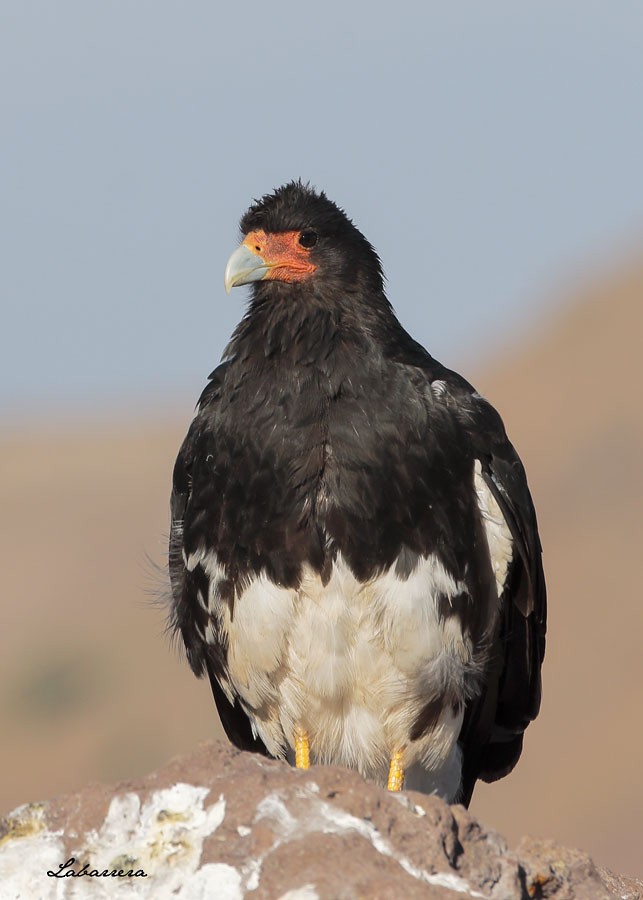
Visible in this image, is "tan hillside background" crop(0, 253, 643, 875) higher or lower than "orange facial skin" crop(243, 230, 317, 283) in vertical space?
lower

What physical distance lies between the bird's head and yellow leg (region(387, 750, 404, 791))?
2.26 m

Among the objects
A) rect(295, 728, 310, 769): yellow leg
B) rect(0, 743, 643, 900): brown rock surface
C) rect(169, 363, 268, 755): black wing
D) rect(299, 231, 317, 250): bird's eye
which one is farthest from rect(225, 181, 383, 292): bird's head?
→ rect(0, 743, 643, 900): brown rock surface

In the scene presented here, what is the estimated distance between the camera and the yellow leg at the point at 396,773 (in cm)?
725

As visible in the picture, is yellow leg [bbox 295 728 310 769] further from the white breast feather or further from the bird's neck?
the bird's neck

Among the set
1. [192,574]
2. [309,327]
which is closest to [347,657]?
[192,574]

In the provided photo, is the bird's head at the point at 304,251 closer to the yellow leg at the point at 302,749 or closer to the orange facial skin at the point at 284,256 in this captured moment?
the orange facial skin at the point at 284,256

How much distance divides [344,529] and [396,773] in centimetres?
133

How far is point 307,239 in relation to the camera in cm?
745

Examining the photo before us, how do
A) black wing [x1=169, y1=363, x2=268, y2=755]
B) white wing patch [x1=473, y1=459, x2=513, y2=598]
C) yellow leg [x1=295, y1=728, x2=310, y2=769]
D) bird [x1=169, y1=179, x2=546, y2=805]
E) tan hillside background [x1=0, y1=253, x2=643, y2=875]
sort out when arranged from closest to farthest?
bird [x1=169, y1=179, x2=546, y2=805] → white wing patch [x1=473, y1=459, x2=513, y2=598] → black wing [x1=169, y1=363, x2=268, y2=755] → yellow leg [x1=295, y1=728, x2=310, y2=769] → tan hillside background [x1=0, y1=253, x2=643, y2=875]

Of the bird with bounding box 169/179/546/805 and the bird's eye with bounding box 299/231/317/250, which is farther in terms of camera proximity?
the bird's eye with bounding box 299/231/317/250

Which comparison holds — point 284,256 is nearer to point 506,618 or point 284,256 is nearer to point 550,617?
point 506,618

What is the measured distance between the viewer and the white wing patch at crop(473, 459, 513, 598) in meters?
7.13

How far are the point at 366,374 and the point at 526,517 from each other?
1077 mm

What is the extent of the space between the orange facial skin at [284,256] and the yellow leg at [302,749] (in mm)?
2182
